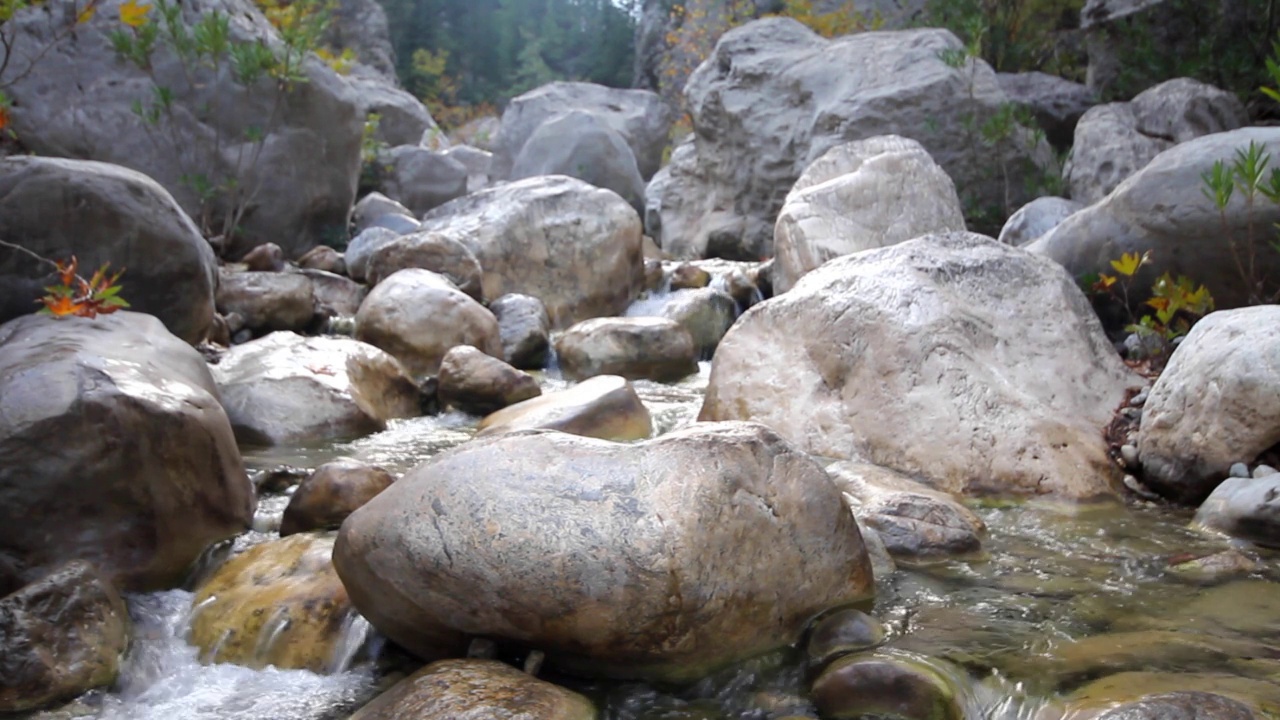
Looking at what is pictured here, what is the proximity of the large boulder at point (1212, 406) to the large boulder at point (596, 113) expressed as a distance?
16581 mm

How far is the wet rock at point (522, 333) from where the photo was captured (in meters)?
8.46

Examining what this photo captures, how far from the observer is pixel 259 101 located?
419 inches

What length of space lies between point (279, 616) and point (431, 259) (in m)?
6.29

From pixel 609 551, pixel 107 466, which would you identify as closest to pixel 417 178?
pixel 107 466

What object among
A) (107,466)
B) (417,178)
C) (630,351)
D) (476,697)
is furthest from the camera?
(417,178)

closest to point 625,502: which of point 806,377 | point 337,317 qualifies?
point 806,377

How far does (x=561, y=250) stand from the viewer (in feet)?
34.7

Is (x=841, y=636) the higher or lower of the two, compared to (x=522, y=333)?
higher

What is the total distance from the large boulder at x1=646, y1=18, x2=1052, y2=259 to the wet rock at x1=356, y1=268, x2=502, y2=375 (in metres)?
5.77

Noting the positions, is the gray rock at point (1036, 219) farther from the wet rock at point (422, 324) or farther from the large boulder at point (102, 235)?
the large boulder at point (102, 235)

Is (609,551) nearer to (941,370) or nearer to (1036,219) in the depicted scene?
(941,370)

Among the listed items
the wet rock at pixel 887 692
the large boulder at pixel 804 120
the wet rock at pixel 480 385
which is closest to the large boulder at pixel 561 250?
the large boulder at pixel 804 120

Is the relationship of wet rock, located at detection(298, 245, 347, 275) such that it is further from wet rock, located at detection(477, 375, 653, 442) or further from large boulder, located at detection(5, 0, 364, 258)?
wet rock, located at detection(477, 375, 653, 442)

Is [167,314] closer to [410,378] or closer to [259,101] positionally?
[410,378]
